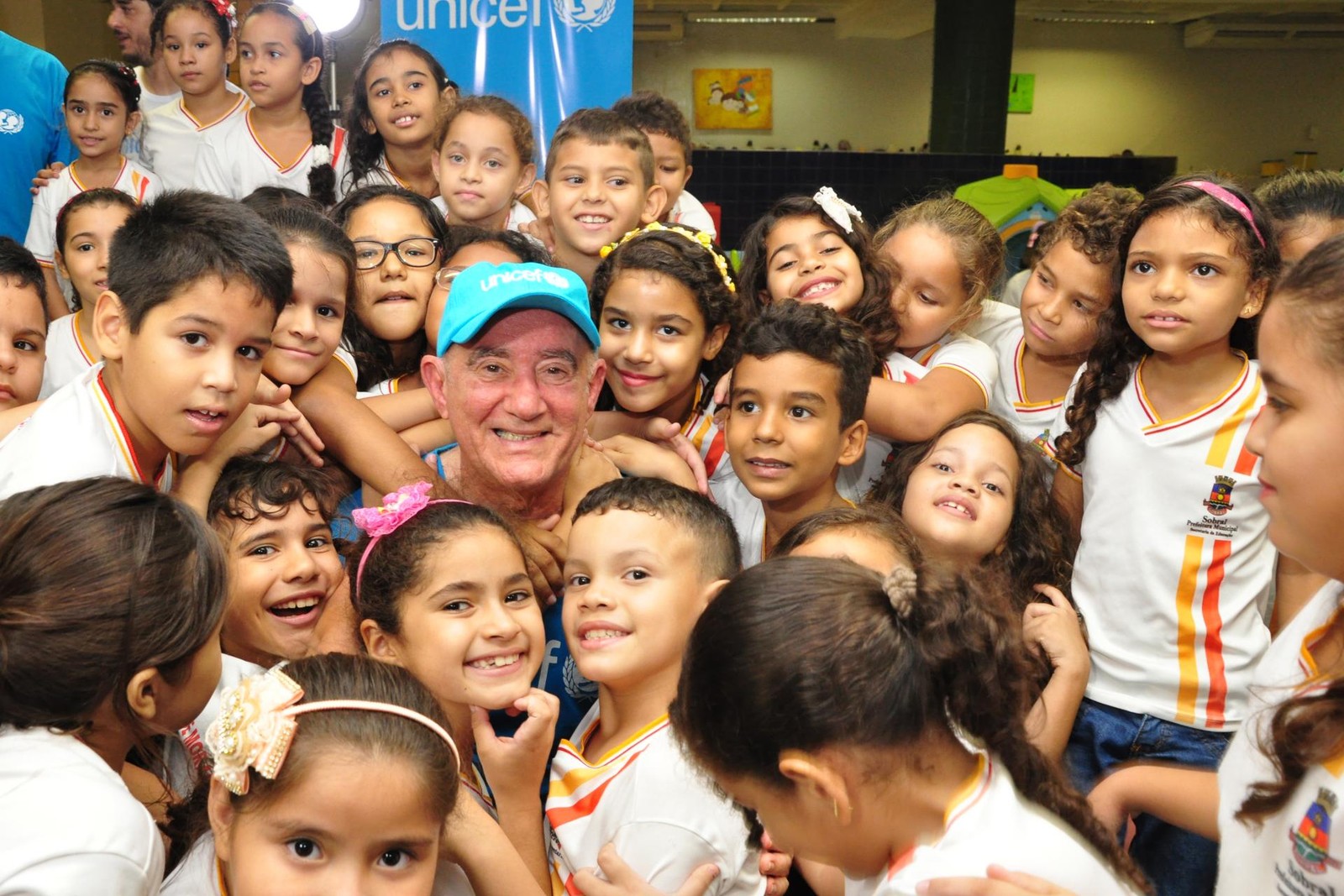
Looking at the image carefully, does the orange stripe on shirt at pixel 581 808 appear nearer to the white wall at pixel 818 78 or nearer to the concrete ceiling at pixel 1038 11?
the concrete ceiling at pixel 1038 11

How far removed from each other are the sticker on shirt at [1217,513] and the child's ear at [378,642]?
1766 millimetres

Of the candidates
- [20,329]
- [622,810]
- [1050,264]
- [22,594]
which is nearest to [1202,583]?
[1050,264]

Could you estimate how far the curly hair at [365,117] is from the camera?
4250 mm

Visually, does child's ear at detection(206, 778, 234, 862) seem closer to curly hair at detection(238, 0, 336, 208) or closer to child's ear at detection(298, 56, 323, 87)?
curly hair at detection(238, 0, 336, 208)

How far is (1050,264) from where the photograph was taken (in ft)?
10.1

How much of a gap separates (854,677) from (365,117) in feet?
11.6

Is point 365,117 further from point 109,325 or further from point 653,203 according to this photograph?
point 109,325

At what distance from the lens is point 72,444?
2.13m

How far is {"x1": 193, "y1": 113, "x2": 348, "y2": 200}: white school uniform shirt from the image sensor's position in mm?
4527

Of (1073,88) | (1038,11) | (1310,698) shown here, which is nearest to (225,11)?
(1310,698)

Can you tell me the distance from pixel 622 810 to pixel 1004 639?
729mm

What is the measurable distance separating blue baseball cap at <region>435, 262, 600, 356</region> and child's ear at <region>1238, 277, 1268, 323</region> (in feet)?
4.83

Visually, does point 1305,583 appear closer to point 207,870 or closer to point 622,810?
point 622,810

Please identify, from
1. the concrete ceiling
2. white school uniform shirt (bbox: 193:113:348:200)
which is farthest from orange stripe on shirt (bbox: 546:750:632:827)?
the concrete ceiling
